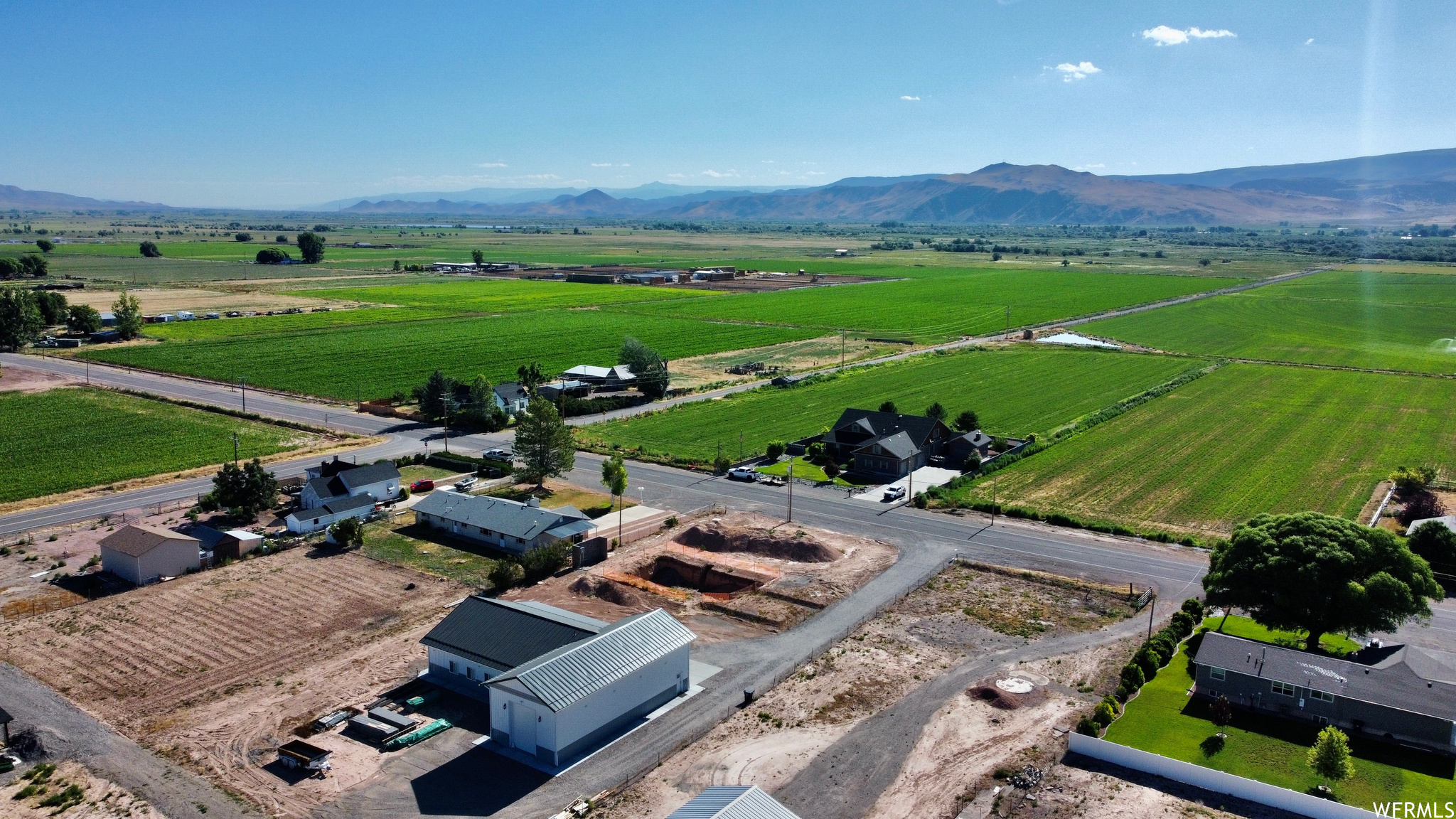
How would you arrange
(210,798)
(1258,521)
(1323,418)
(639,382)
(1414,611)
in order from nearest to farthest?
(210,798) → (1414,611) → (1258,521) → (1323,418) → (639,382)

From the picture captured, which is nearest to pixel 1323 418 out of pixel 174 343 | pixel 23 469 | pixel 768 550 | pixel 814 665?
pixel 768 550

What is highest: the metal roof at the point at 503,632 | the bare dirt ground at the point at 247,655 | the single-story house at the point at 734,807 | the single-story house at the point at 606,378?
the single-story house at the point at 606,378

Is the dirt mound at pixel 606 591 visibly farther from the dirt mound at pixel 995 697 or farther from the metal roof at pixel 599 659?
the dirt mound at pixel 995 697

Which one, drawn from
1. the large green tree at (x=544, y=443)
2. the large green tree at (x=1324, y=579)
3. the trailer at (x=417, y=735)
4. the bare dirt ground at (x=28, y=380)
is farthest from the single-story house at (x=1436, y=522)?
the bare dirt ground at (x=28, y=380)

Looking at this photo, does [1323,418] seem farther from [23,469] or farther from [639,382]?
[23,469]


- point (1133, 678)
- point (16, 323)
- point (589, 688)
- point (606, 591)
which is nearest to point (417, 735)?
point (589, 688)

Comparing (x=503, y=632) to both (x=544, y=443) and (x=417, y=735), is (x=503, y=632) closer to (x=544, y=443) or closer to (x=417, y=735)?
(x=417, y=735)

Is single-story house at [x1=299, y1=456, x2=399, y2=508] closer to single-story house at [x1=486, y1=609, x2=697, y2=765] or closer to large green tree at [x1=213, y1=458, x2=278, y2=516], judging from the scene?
large green tree at [x1=213, y1=458, x2=278, y2=516]
